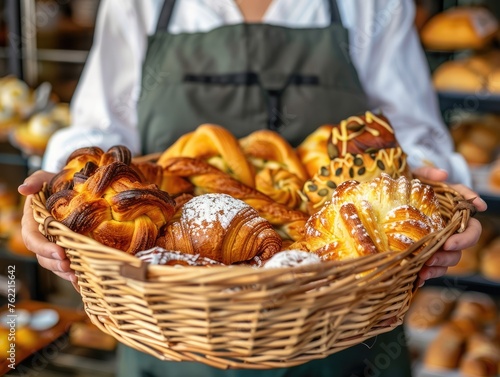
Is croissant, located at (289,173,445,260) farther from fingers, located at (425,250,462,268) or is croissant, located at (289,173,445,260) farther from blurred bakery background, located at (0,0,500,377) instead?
blurred bakery background, located at (0,0,500,377)

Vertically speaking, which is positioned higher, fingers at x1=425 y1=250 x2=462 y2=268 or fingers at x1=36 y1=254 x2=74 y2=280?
fingers at x1=425 y1=250 x2=462 y2=268

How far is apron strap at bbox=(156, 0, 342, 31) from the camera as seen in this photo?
1.53m

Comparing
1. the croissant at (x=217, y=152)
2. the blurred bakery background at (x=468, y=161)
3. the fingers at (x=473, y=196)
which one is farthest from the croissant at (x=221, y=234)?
the blurred bakery background at (x=468, y=161)

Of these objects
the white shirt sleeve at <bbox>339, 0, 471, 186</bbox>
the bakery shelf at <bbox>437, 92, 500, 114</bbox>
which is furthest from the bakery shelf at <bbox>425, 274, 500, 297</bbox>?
the white shirt sleeve at <bbox>339, 0, 471, 186</bbox>

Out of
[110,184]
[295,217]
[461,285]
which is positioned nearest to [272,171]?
[295,217]

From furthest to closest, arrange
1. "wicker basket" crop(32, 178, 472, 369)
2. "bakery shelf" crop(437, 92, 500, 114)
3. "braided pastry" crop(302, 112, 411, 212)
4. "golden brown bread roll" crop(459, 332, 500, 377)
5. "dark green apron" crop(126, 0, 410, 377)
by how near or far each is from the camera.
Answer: "bakery shelf" crop(437, 92, 500, 114) < "golden brown bread roll" crop(459, 332, 500, 377) < "dark green apron" crop(126, 0, 410, 377) < "braided pastry" crop(302, 112, 411, 212) < "wicker basket" crop(32, 178, 472, 369)

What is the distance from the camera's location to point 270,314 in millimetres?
768

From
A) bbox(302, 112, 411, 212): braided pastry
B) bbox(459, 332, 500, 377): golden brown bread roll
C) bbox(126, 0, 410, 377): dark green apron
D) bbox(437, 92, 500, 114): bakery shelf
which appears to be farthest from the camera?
bbox(437, 92, 500, 114): bakery shelf

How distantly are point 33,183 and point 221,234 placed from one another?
353mm

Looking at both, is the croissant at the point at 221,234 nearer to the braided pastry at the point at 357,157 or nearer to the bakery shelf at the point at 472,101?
the braided pastry at the point at 357,157

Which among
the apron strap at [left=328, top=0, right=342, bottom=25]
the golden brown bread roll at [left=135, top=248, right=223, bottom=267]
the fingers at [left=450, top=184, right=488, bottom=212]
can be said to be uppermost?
the apron strap at [left=328, top=0, right=342, bottom=25]

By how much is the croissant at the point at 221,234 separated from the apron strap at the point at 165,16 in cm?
71

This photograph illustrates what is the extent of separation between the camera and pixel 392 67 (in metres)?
1.56

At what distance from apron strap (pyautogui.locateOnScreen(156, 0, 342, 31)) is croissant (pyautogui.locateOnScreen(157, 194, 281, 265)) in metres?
0.71
